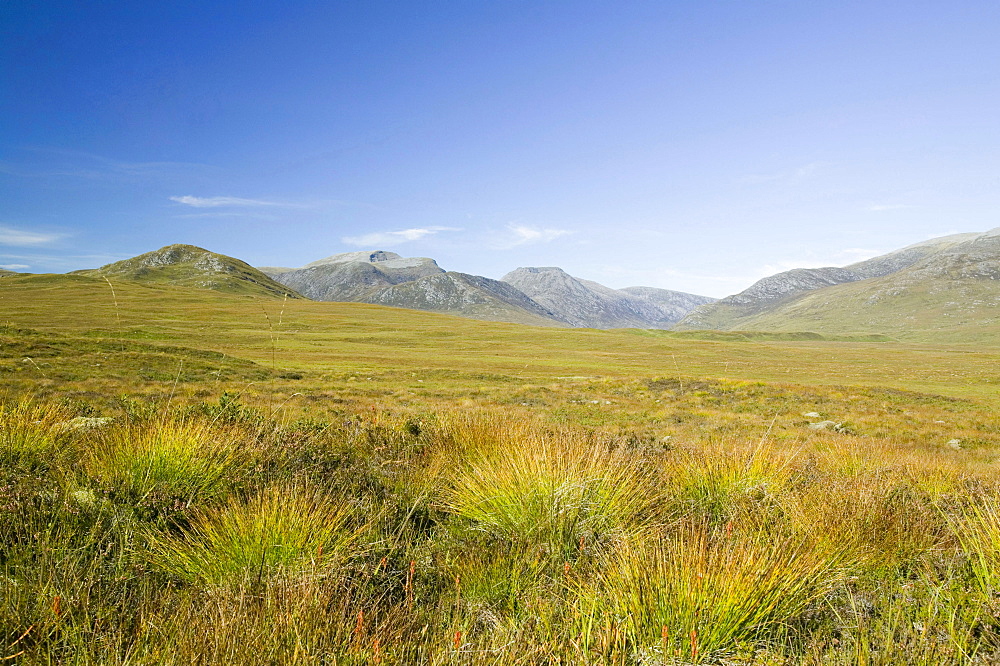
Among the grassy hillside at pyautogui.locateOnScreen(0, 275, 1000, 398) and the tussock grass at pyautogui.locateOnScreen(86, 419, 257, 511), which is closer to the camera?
the tussock grass at pyautogui.locateOnScreen(86, 419, 257, 511)

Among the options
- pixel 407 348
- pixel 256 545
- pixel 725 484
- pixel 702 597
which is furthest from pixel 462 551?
pixel 407 348

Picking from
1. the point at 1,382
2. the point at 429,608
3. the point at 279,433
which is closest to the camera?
the point at 429,608

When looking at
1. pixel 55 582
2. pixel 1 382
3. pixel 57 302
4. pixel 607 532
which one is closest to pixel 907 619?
pixel 607 532

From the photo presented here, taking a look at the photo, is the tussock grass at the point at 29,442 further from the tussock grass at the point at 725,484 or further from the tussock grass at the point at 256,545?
the tussock grass at the point at 725,484

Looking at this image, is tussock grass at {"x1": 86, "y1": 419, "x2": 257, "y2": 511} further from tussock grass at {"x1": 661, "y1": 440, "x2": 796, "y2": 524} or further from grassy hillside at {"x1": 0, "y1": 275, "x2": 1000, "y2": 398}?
tussock grass at {"x1": 661, "y1": 440, "x2": 796, "y2": 524}

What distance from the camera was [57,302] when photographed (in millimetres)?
90250

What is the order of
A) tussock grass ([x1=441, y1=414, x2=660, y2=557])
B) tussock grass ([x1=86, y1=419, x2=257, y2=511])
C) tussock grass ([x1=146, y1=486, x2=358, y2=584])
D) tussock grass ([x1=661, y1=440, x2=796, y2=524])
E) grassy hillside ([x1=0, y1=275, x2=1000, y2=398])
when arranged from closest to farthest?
tussock grass ([x1=146, y1=486, x2=358, y2=584]), tussock grass ([x1=441, y1=414, x2=660, y2=557]), tussock grass ([x1=86, y1=419, x2=257, y2=511]), tussock grass ([x1=661, y1=440, x2=796, y2=524]), grassy hillside ([x1=0, y1=275, x2=1000, y2=398])

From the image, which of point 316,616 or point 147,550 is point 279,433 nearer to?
point 147,550

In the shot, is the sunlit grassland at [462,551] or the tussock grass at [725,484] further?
the tussock grass at [725,484]

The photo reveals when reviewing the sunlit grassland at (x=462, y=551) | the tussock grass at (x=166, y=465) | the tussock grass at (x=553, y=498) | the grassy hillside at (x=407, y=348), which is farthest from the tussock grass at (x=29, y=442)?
the tussock grass at (x=553, y=498)

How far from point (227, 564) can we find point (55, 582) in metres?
0.75

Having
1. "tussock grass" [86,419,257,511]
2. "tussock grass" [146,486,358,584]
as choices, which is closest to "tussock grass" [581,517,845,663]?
"tussock grass" [146,486,358,584]

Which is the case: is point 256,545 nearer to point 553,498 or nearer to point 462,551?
point 462,551

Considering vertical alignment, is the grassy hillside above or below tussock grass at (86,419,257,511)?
below
